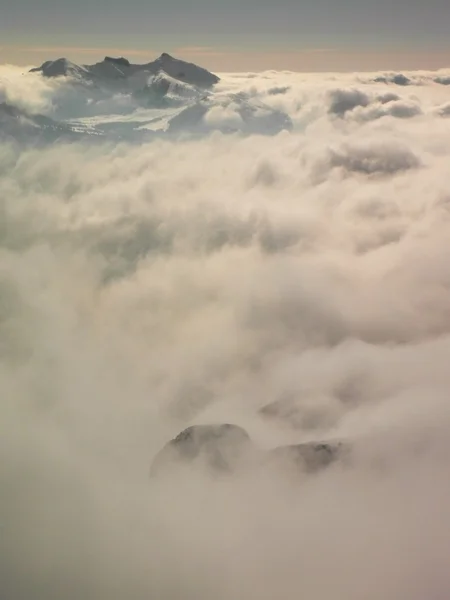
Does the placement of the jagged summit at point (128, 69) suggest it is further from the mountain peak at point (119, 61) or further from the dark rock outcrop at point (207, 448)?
the dark rock outcrop at point (207, 448)

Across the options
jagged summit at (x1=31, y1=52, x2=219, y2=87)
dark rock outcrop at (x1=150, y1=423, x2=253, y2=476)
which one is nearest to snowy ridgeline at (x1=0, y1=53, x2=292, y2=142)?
jagged summit at (x1=31, y1=52, x2=219, y2=87)

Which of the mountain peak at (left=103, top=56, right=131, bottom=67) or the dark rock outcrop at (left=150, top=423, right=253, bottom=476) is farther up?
the mountain peak at (left=103, top=56, right=131, bottom=67)

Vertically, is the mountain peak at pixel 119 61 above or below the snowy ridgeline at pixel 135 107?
above

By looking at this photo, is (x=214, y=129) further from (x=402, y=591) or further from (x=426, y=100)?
(x=402, y=591)

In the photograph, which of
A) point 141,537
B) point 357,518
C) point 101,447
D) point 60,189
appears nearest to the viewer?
point 357,518

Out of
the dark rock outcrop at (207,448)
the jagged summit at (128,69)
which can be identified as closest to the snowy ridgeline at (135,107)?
the jagged summit at (128,69)

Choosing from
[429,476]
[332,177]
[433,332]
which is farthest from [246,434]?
[332,177]

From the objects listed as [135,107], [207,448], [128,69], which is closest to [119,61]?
[128,69]

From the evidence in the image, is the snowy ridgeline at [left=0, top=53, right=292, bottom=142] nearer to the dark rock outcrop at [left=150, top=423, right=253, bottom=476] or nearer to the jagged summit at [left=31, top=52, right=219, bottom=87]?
the jagged summit at [left=31, top=52, right=219, bottom=87]
